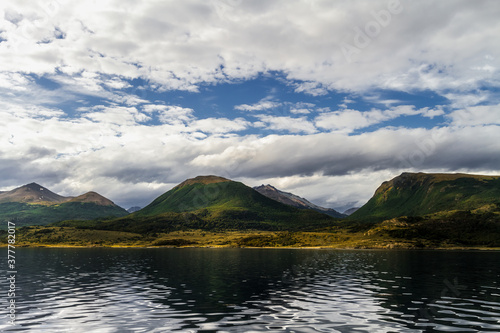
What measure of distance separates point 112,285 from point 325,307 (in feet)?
133

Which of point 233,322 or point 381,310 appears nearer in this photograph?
point 233,322

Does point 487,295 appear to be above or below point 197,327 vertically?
below

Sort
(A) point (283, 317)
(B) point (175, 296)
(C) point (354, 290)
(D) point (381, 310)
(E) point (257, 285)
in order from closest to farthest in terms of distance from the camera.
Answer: (A) point (283, 317) < (D) point (381, 310) < (B) point (175, 296) < (C) point (354, 290) < (E) point (257, 285)

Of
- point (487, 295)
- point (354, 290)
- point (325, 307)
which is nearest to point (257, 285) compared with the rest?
point (354, 290)

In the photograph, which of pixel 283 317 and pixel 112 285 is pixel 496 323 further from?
pixel 112 285

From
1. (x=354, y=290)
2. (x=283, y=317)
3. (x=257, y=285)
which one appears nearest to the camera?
(x=283, y=317)

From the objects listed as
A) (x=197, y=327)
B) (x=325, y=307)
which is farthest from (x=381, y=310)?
(x=197, y=327)

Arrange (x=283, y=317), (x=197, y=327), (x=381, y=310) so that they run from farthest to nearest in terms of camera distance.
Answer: (x=381, y=310)
(x=283, y=317)
(x=197, y=327)

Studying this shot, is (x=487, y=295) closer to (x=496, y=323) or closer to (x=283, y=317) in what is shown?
(x=496, y=323)

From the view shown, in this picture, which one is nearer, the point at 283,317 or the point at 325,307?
the point at 283,317

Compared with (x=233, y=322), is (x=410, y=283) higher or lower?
lower

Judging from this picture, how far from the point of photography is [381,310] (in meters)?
41.1

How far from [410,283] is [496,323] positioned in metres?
32.0

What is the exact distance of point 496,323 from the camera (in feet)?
113
